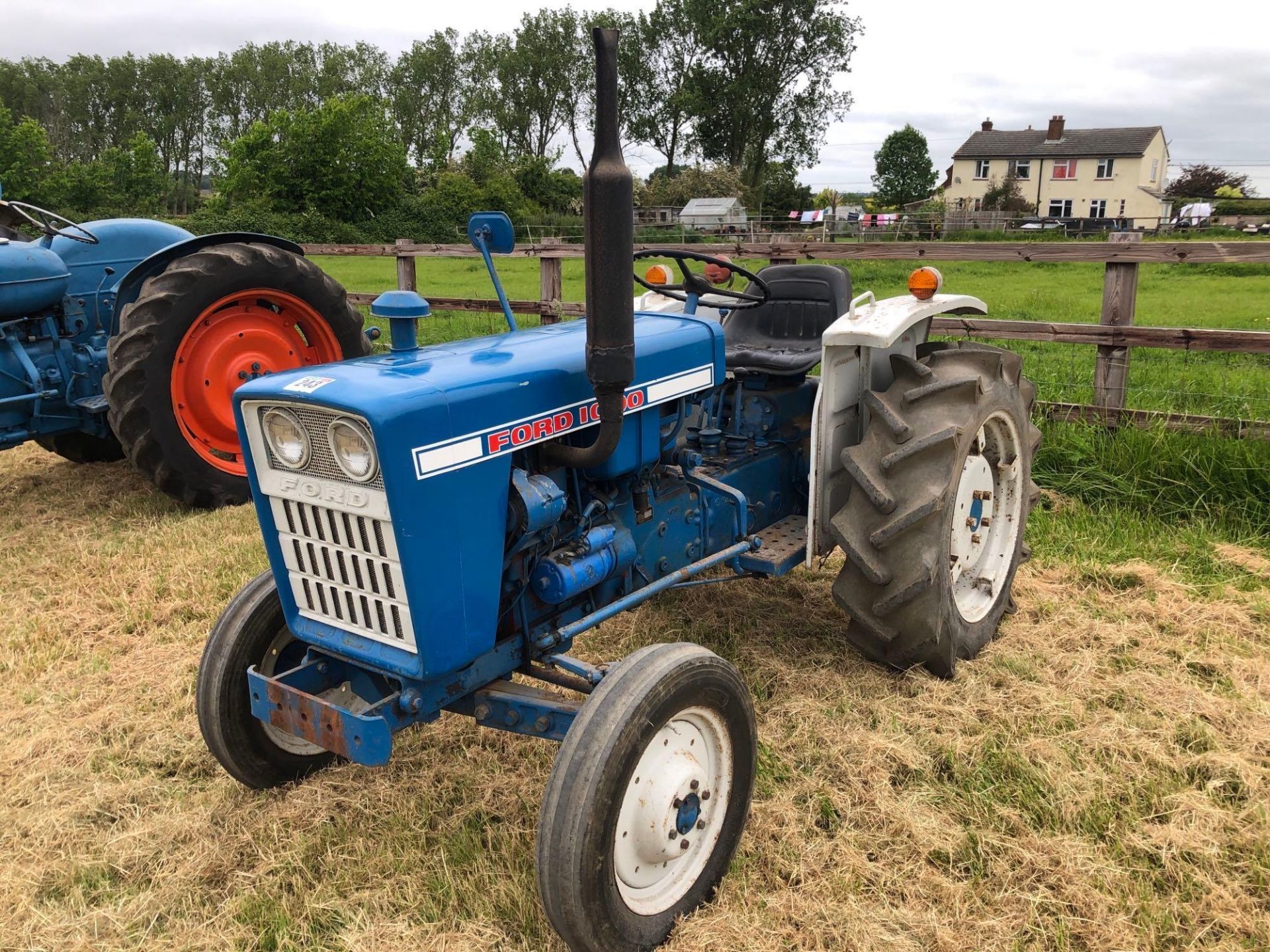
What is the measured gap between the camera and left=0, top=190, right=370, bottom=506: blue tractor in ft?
15.1

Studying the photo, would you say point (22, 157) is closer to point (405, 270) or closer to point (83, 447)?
point (405, 270)

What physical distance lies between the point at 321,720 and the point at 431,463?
0.63m

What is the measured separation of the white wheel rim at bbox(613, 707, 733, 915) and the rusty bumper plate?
547 mm

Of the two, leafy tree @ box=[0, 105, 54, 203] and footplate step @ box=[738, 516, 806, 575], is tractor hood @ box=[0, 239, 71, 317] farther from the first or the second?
leafy tree @ box=[0, 105, 54, 203]

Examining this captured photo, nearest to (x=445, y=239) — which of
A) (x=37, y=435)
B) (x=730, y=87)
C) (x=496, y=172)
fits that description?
(x=496, y=172)

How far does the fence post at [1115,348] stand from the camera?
4625mm

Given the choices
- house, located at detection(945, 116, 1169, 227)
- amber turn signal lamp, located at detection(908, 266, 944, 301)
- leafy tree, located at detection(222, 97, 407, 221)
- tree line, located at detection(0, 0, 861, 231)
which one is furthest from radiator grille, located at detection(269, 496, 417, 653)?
house, located at detection(945, 116, 1169, 227)

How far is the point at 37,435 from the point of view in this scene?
5062 mm

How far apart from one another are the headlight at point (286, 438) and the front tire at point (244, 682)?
51 centimetres

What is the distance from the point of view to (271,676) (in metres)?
2.41

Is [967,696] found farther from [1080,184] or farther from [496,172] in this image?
[1080,184]

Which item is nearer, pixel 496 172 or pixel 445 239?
pixel 445 239

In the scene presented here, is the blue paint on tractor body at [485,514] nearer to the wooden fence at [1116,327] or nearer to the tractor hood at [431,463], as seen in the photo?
the tractor hood at [431,463]

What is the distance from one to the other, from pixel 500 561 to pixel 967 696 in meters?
1.65
